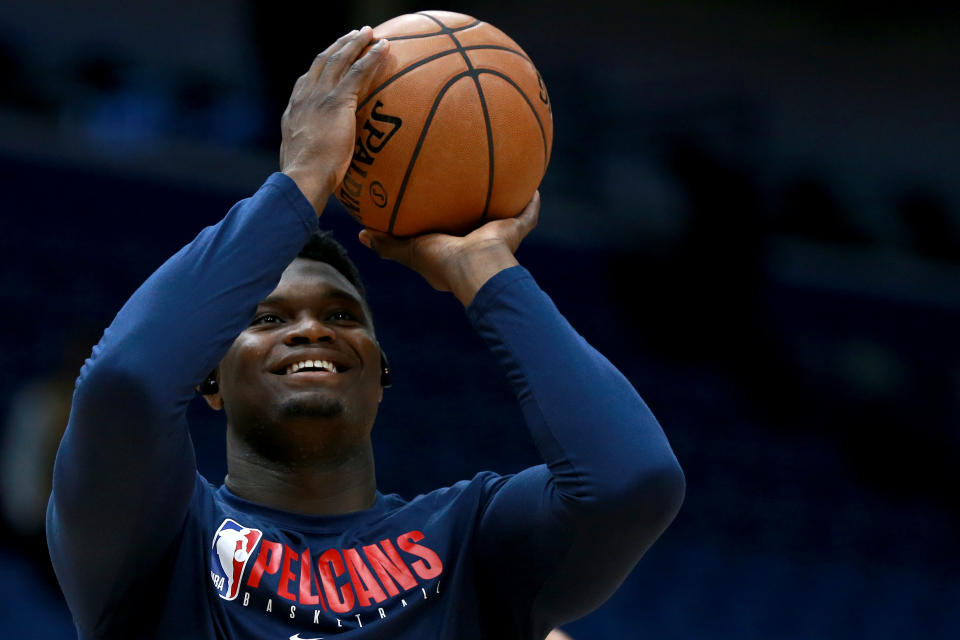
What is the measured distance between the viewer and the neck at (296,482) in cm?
249

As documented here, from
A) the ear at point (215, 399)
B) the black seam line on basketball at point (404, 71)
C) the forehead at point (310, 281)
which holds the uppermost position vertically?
the black seam line on basketball at point (404, 71)

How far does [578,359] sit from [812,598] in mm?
6790

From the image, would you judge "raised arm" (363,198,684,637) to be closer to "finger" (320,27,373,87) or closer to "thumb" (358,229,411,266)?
"thumb" (358,229,411,266)

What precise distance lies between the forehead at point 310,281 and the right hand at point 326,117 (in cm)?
39

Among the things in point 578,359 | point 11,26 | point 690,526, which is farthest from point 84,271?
point 578,359

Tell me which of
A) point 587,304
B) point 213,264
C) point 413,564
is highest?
point 213,264

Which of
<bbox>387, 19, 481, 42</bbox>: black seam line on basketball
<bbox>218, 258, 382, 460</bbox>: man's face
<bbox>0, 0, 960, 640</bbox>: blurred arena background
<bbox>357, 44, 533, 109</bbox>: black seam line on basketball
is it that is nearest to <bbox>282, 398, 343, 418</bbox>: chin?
<bbox>218, 258, 382, 460</bbox>: man's face

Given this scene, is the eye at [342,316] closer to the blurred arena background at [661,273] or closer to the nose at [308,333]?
the nose at [308,333]

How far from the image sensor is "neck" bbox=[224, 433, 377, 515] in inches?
98.0

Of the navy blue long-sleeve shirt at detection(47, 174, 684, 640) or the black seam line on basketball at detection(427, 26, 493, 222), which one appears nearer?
the navy blue long-sleeve shirt at detection(47, 174, 684, 640)

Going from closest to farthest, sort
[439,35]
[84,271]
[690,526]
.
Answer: [439,35], [84,271], [690,526]

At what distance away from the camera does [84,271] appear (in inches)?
310

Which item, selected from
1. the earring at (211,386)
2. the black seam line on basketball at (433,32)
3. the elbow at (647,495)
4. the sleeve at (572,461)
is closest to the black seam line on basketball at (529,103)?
the black seam line on basketball at (433,32)

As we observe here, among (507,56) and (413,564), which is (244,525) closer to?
(413,564)
